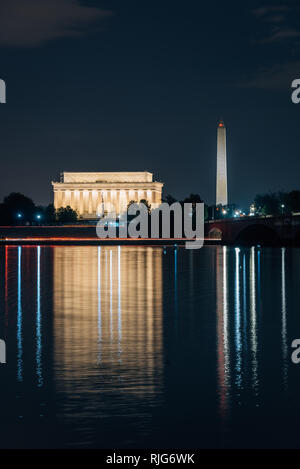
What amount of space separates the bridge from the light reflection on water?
2522 inches

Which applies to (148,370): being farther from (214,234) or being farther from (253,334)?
(214,234)

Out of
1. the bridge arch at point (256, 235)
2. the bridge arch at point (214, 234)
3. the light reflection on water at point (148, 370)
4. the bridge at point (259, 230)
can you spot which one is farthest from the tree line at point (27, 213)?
the light reflection on water at point (148, 370)

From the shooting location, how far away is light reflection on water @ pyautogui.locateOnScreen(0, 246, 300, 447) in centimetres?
1090

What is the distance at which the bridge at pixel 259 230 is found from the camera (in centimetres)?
9319

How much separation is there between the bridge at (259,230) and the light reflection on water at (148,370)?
210 ft

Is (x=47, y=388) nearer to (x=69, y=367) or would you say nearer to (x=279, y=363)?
(x=69, y=367)

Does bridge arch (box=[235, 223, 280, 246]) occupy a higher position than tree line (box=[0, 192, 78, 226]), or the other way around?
tree line (box=[0, 192, 78, 226])

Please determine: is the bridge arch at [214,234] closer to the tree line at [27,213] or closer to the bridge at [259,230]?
the bridge at [259,230]

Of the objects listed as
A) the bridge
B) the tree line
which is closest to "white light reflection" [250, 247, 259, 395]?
the bridge

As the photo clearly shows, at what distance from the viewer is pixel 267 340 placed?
60.8 feet

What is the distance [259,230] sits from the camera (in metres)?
120

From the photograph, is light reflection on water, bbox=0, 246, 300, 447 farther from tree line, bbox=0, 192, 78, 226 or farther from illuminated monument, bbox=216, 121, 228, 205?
tree line, bbox=0, 192, 78, 226

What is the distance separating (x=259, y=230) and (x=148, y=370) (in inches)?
4175

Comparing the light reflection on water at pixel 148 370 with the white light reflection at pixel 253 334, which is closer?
the light reflection on water at pixel 148 370
